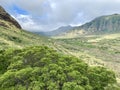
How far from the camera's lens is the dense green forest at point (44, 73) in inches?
1756

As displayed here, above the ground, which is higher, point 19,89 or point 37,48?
point 37,48

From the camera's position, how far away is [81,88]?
43781mm

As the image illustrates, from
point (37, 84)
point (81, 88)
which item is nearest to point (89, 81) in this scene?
point (81, 88)

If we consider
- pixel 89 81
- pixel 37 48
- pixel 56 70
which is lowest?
pixel 89 81

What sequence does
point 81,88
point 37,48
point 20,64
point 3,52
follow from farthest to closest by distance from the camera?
point 3,52 < point 37,48 < point 20,64 < point 81,88

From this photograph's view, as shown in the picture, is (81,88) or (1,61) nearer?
(81,88)

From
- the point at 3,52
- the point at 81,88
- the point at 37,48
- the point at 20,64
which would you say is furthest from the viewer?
the point at 3,52

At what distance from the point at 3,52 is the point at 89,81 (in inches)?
670

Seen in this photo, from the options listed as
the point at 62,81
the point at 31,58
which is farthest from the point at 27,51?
the point at 62,81

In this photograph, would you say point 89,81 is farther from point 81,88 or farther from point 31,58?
point 31,58

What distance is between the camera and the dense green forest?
146 ft

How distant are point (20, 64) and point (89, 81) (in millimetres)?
12214

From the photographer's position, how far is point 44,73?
45.5m

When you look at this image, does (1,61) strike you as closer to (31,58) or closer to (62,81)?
(31,58)
